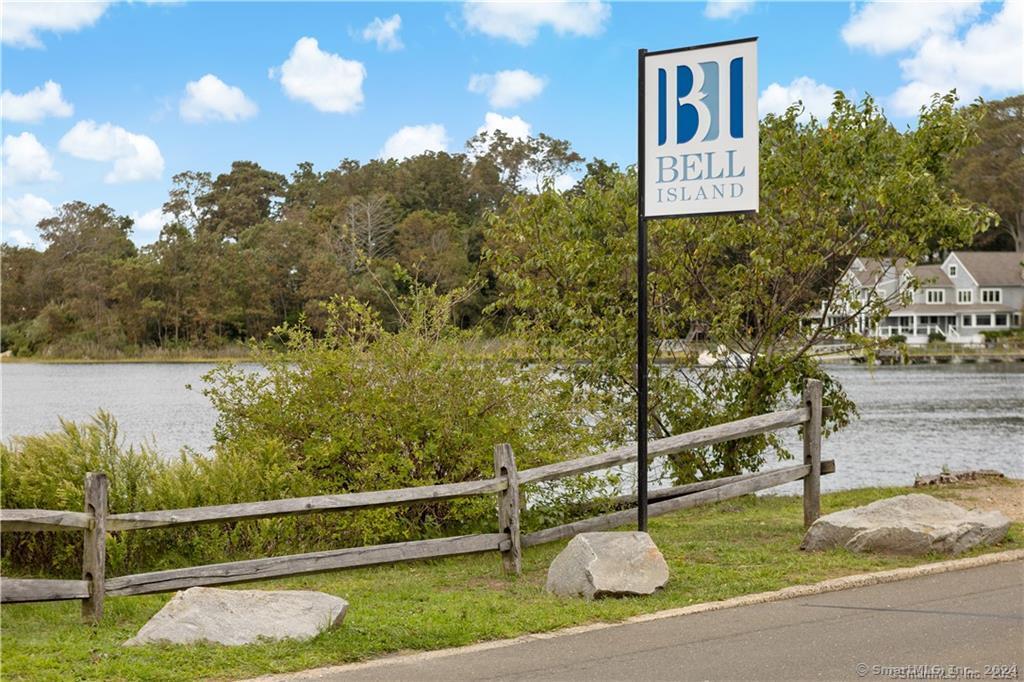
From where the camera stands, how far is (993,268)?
10294cm

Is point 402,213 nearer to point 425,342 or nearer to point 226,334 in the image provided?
point 226,334

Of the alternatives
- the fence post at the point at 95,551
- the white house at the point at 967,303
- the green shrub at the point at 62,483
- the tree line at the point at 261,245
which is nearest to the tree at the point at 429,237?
the tree line at the point at 261,245

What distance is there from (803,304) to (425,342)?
6.63 metres

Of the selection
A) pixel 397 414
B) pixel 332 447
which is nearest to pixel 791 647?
pixel 397 414

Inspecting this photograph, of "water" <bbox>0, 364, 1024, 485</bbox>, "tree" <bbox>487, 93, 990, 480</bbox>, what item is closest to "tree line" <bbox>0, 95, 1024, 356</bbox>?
"water" <bbox>0, 364, 1024, 485</bbox>

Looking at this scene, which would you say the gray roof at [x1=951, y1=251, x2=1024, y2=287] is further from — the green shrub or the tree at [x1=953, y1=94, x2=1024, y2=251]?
the green shrub

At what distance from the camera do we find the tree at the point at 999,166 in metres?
107

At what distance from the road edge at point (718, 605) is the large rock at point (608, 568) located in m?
0.51

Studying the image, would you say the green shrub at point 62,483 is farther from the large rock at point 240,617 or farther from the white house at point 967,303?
the white house at point 967,303

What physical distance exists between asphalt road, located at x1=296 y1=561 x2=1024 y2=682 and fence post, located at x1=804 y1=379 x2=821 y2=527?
3228 millimetres

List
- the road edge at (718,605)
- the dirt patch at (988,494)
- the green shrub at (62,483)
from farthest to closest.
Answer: the dirt patch at (988,494), the green shrub at (62,483), the road edge at (718,605)

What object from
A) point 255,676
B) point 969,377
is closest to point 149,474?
point 255,676

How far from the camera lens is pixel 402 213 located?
9600cm

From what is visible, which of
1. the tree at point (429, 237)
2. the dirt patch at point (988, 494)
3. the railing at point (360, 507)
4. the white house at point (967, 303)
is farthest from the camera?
the white house at point (967, 303)
